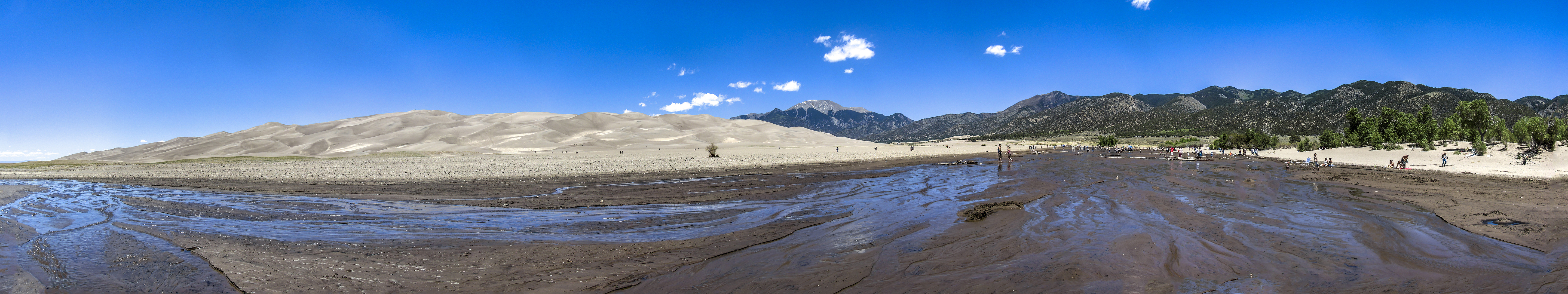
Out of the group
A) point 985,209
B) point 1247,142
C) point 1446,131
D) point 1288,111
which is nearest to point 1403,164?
point 985,209

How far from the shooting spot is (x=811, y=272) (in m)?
6.06

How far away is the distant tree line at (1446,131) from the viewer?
28.3m

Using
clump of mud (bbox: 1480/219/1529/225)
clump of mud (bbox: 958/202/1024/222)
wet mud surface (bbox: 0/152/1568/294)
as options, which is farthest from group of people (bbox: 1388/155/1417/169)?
clump of mud (bbox: 958/202/1024/222)

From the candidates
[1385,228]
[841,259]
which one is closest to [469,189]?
[841,259]

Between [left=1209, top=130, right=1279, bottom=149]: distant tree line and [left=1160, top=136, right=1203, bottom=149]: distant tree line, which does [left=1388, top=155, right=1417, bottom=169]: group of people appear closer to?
[left=1209, top=130, right=1279, bottom=149]: distant tree line

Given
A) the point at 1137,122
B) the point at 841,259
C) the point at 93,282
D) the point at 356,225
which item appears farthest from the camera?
the point at 1137,122

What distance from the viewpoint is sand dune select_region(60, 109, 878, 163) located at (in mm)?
68625

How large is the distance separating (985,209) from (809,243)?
16.4 ft

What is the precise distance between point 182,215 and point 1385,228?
78.3 ft

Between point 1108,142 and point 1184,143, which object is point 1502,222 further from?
point 1108,142

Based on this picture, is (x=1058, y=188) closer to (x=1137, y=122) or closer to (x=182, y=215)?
(x=182, y=215)

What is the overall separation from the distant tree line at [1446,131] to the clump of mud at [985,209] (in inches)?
1437

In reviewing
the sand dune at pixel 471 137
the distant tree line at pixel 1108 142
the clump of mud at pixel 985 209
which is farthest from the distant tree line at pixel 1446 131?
the sand dune at pixel 471 137

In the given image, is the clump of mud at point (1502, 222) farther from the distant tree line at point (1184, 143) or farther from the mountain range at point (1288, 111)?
the mountain range at point (1288, 111)
